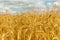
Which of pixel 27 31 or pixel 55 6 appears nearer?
pixel 27 31

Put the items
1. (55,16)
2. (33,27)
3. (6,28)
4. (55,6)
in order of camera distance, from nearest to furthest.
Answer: (33,27) → (6,28) → (55,16) → (55,6)

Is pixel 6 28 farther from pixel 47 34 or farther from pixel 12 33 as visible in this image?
pixel 47 34

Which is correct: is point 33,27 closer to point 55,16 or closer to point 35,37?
point 35,37

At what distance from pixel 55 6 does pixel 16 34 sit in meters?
1.14

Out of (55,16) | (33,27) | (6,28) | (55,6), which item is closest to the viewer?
(33,27)

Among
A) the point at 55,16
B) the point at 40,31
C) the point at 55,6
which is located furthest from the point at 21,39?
the point at 55,6

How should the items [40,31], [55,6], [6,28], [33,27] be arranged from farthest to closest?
[55,6]
[6,28]
[33,27]
[40,31]

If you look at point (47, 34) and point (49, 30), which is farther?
point (49, 30)

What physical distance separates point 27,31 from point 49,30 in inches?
10.0

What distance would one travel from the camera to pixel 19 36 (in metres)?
2.24

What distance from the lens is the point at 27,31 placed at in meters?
2.36

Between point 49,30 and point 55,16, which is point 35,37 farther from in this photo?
point 55,16

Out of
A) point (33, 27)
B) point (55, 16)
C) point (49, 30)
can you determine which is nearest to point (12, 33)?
point (33, 27)

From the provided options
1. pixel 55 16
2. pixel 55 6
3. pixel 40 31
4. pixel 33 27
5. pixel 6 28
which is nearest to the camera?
pixel 40 31
